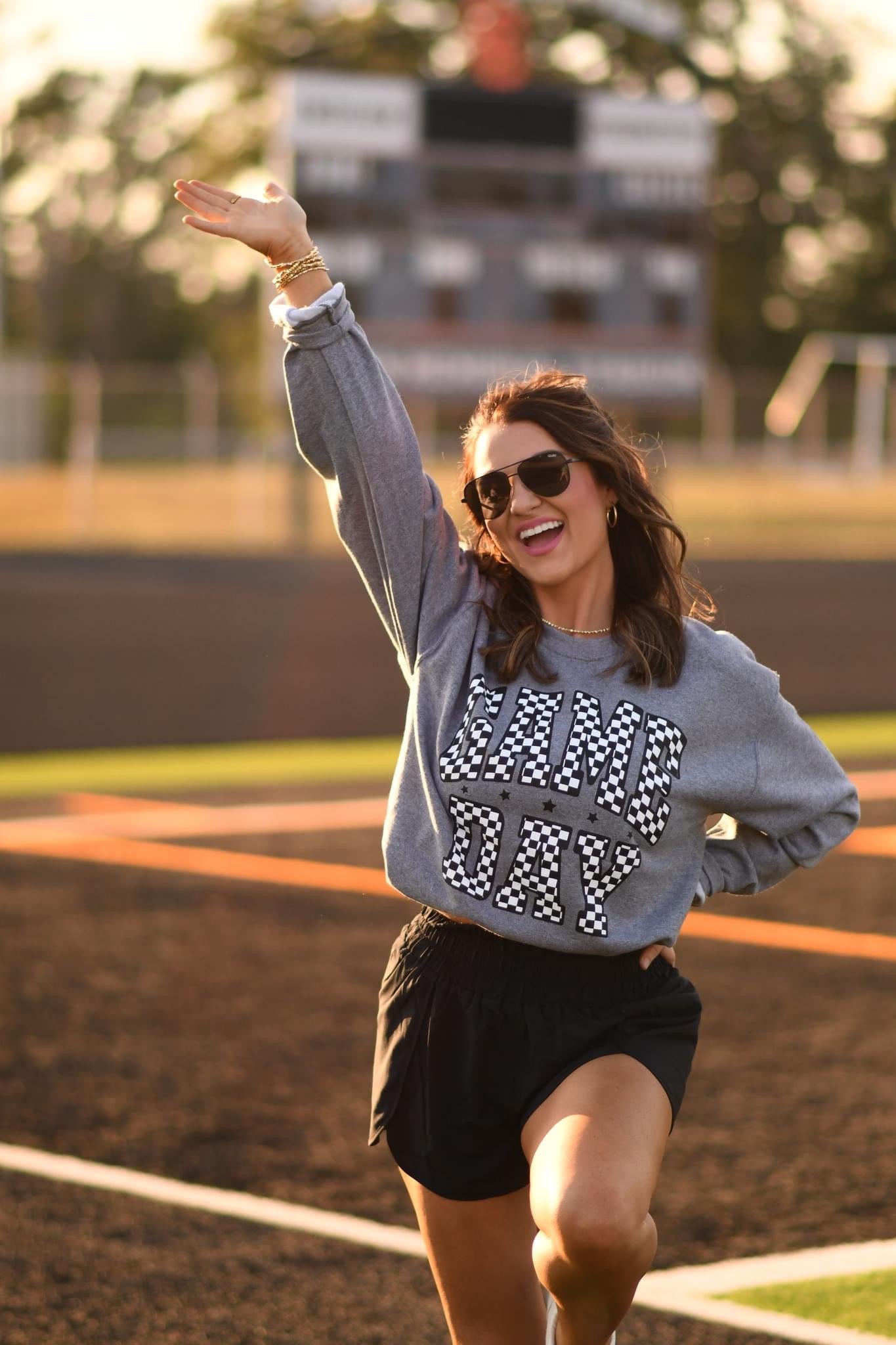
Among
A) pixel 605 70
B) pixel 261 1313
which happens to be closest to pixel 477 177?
pixel 605 70

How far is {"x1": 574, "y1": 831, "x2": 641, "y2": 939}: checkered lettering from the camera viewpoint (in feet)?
9.78

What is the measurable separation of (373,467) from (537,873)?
2.41 feet

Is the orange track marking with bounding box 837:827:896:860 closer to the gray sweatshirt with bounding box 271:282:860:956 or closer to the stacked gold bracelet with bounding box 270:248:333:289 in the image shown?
the gray sweatshirt with bounding box 271:282:860:956

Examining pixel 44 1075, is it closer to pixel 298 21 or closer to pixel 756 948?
pixel 756 948

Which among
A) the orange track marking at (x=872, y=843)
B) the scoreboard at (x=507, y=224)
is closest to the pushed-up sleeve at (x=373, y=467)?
the orange track marking at (x=872, y=843)

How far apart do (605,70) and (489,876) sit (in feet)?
129

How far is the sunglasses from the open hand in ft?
1.67

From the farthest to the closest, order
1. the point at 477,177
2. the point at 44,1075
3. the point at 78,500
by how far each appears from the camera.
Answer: the point at 78,500, the point at 477,177, the point at 44,1075

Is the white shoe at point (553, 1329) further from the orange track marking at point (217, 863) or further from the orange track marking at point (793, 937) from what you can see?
the orange track marking at point (217, 863)

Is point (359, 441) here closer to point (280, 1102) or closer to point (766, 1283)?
point (766, 1283)

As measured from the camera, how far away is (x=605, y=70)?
40125 mm

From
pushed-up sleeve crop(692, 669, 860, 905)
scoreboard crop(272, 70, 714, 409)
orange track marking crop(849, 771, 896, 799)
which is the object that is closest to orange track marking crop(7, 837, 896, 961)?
orange track marking crop(849, 771, 896, 799)

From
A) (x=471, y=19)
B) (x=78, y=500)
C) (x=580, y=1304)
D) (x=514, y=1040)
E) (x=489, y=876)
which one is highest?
(x=471, y=19)

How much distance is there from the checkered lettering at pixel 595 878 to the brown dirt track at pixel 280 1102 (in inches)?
42.2
